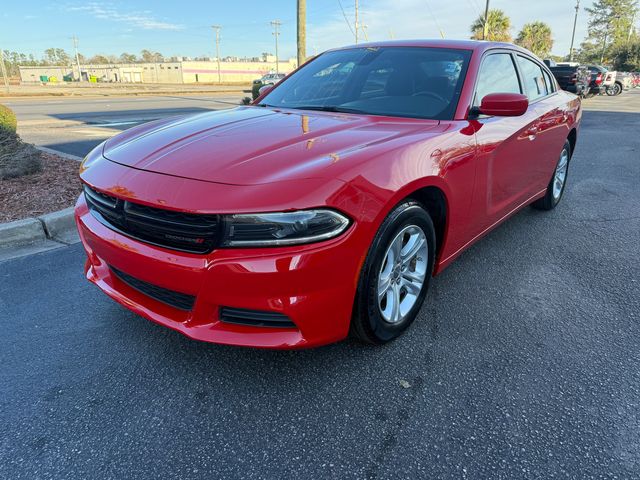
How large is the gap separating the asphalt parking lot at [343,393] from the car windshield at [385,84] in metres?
1.27

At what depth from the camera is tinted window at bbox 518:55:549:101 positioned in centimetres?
383

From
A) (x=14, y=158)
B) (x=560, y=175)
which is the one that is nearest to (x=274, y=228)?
(x=560, y=175)

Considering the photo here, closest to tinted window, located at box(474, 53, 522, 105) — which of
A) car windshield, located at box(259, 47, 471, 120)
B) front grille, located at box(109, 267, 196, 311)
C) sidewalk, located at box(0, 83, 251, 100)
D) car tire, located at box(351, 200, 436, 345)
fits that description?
car windshield, located at box(259, 47, 471, 120)

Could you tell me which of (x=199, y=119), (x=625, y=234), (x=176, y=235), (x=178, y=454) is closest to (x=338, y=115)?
(x=199, y=119)

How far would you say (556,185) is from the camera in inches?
190

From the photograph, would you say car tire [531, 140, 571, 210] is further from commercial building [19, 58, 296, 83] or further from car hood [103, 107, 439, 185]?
commercial building [19, 58, 296, 83]

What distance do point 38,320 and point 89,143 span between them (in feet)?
21.7

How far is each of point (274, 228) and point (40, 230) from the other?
3.15 m

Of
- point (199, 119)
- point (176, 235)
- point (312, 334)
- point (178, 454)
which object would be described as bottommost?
point (178, 454)

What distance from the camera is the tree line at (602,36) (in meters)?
51.2

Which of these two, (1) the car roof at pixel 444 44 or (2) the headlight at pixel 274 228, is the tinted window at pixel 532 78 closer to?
(1) the car roof at pixel 444 44

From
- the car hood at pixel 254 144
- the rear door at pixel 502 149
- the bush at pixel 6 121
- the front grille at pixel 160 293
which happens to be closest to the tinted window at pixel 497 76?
the rear door at pixel 502 149

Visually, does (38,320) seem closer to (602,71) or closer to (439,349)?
(439,349)

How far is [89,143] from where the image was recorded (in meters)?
8.43
